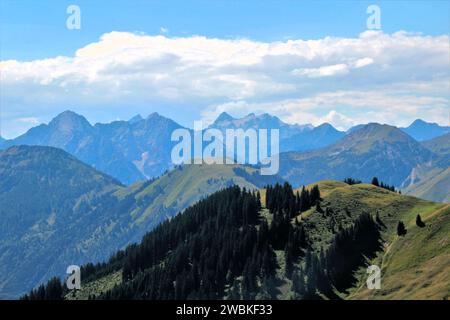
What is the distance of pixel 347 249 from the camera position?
16462cm

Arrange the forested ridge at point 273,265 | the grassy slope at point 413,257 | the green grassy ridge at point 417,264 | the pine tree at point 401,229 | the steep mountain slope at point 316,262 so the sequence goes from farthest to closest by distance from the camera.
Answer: the pine tree at point 401,229 → the forested ridge at point 273,265 → the steep mountain slope at point 316,262 → the grassy slope at point 413,257 → the green grassy ridge at point 417,264

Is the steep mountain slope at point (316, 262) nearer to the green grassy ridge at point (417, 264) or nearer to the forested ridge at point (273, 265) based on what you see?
the green grassy ridge at point (417, 264)

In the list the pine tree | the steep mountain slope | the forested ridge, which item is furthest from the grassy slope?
the forested ridge

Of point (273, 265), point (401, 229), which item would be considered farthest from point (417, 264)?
point (273, 265)

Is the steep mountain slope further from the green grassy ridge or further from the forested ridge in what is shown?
the forested ridge

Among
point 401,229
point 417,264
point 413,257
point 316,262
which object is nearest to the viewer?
point 417,264

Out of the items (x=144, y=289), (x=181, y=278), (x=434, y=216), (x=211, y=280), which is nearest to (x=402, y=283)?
(x=434, y=216)

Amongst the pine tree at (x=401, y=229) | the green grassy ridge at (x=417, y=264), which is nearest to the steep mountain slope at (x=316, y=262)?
the green grassy ridge at (x=417, y=264)

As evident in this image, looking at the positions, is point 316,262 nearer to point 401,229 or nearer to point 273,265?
Result: point 273,265

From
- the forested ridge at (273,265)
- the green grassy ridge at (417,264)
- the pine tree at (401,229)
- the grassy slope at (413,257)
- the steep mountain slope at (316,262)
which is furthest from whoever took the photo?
the pine tree at (401,229)
